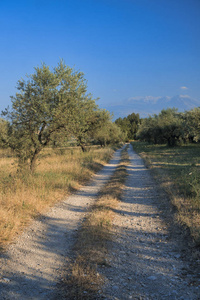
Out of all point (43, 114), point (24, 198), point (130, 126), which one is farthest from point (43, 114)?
point (130, 126)

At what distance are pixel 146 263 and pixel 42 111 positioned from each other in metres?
10.3

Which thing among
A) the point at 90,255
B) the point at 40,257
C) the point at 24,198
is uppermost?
the point at 24,198

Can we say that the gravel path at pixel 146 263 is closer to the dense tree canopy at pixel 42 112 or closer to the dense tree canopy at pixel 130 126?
the dense tree canopy at pixel 42 112

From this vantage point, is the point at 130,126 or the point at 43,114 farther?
the point at 130,126

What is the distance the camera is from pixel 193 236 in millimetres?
5180

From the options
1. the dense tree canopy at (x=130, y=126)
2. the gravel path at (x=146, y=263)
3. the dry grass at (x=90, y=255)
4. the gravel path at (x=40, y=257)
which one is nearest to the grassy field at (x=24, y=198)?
the gravel path at (x=40, y=257)

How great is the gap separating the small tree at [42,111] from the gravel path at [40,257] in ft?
21.1

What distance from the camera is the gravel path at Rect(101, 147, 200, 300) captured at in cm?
352

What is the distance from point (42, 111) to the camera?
1247cm

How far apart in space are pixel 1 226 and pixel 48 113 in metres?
7.84

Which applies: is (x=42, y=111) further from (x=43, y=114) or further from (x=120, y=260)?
(x=120, y=260)

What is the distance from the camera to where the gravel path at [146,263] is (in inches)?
139

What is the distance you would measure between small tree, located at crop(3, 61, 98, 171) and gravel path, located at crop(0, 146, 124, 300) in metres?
6.42

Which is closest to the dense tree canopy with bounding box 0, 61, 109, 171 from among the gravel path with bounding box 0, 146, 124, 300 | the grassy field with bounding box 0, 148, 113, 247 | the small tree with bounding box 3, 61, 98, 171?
the small tree with bounding box 3, 61, 98, 171
